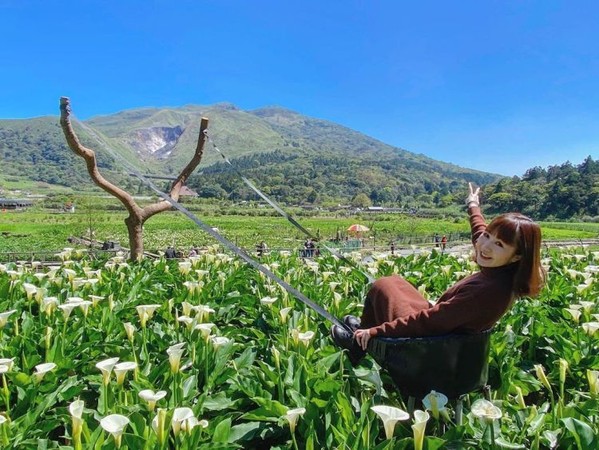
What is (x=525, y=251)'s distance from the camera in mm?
2385

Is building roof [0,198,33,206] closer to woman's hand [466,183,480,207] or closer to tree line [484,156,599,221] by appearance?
tree line [484,156,599,221]

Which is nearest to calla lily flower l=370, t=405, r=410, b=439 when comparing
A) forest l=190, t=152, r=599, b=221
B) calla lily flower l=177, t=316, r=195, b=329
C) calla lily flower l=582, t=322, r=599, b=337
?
calla lily flower l=177, t=316, r=195, b=329

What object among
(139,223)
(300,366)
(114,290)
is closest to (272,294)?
(114,290)

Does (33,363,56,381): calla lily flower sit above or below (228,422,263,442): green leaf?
above

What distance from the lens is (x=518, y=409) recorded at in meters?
2.50

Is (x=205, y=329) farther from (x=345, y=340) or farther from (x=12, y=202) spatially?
(x=12, y=202)

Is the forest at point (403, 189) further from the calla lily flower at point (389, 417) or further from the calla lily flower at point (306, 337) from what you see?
the calla lily flower at point (389, 417)

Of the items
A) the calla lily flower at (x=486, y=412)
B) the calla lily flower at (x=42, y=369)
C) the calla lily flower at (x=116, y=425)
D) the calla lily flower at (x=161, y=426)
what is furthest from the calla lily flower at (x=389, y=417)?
the calla lily flower at (x=42, y=369)

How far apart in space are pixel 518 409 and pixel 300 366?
1251mm

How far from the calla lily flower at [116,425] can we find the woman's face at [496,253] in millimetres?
1945

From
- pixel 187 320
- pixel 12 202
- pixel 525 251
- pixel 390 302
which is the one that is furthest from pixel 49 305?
pixel 12 202

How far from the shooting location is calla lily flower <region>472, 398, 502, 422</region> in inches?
76.7

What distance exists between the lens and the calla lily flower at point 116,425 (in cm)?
181

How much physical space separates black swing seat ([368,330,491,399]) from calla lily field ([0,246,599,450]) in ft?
0.36
